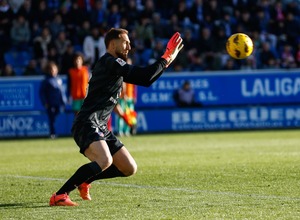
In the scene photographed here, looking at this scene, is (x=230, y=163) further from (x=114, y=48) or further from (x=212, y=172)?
Answer: (x=114, y=48)

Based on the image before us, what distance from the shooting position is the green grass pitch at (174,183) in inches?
346

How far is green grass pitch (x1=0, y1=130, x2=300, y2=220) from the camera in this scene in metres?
8.80

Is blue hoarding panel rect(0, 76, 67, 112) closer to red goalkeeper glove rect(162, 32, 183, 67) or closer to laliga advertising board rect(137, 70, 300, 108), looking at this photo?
laliga advertising board rect(137, 70, 300, 108)

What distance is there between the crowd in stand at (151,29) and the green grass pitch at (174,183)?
7257mm

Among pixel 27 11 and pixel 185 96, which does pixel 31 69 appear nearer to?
pixel 27 11

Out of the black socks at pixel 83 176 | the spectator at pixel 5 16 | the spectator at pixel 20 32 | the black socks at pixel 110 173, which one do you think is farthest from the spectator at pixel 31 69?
the black socks at pixel 83 176

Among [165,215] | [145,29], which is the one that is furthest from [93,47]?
[165,215]

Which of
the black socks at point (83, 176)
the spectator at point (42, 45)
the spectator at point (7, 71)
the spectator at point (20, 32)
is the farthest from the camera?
the spectator at point (20, 32)

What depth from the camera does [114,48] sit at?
1000cm

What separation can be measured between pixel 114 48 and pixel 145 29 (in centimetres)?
1838

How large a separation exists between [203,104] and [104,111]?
17.8 meters

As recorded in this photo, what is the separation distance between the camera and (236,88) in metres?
28.0

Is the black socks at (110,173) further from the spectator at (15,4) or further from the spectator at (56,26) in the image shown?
the spectator at (15,4)

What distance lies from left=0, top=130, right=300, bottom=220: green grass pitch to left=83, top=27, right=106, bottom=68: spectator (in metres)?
6.99
